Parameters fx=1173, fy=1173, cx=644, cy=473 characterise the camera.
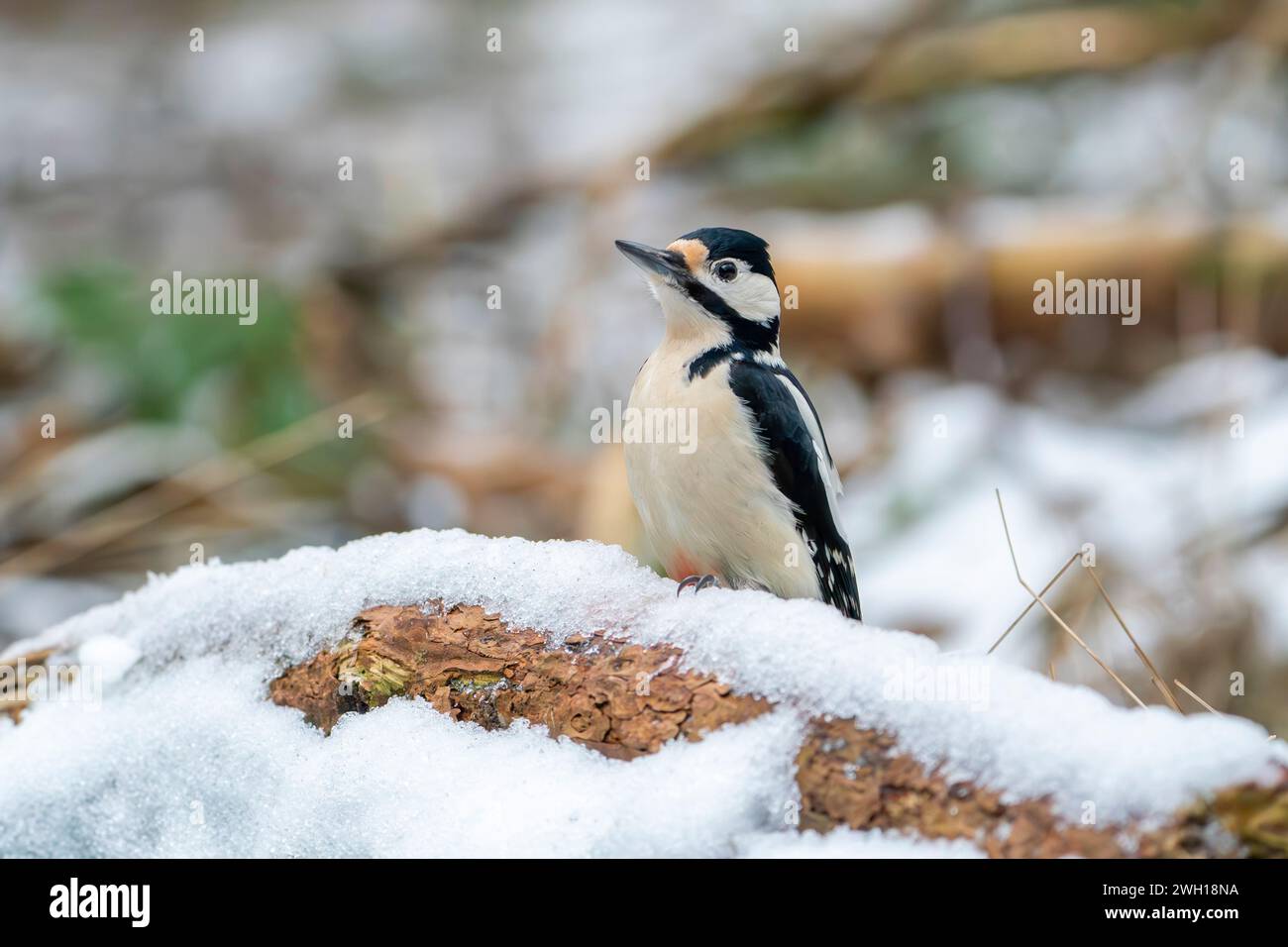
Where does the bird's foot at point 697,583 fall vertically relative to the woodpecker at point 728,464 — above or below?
below

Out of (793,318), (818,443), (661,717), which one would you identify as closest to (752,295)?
(818,443)

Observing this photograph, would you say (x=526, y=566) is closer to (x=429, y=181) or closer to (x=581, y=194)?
(x=581, y=194)

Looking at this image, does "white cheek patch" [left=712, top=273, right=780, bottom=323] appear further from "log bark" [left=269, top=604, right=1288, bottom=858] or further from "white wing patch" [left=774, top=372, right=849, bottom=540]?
"log bark" [left=269, top=604, right=1288, bottom=858]

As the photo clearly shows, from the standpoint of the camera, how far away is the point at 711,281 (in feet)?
5.64

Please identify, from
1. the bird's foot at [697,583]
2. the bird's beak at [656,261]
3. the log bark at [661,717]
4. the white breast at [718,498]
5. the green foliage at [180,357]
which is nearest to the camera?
the log bark at [661,717]

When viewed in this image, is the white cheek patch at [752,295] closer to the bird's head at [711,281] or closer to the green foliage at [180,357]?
the bird's head at [711,281]

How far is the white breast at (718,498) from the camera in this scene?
155cm

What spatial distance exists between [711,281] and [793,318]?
1.65 m

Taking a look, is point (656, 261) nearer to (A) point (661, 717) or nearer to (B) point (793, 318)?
(A) point (661, 717)

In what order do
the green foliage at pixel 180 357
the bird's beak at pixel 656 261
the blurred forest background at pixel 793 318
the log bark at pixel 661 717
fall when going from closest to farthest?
the log bark at pixel 661 717 < the bird's beak at pixel 656 261 < the blurred forest background at pixel 793 318 < the green foliage at pixel 180 357

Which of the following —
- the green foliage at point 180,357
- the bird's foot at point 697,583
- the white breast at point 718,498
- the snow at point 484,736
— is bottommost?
the snow at point 484,736

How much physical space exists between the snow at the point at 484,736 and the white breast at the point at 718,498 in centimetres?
21

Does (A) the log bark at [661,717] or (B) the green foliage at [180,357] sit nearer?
(A) the log bark at [661,717]

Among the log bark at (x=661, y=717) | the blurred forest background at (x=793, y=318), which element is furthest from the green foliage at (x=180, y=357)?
the log bark at (x=661, y=717)
